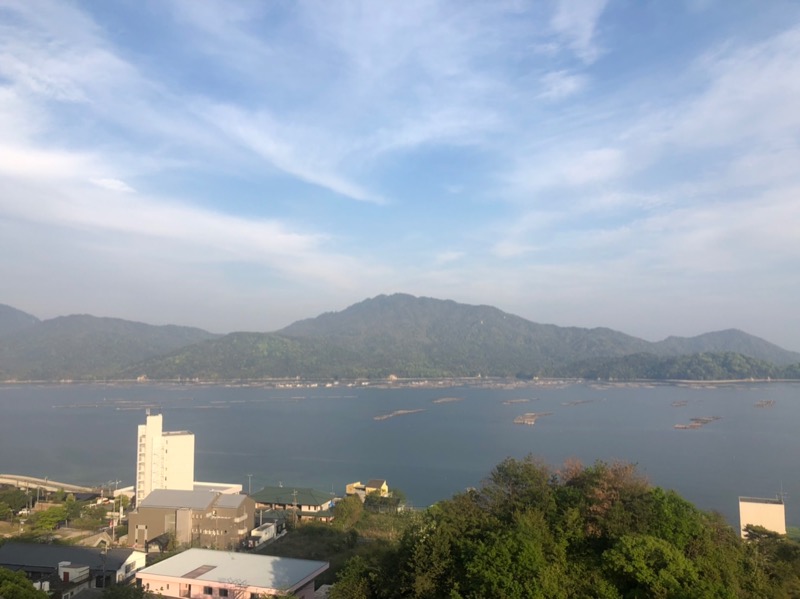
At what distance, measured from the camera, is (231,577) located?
462cm

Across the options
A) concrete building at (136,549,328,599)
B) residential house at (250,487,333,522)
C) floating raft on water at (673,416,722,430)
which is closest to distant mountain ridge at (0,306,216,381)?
floating raft on water at (673,416,722,430)

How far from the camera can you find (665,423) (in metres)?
20.9

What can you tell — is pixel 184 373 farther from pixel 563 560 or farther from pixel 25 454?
pixel 563 560

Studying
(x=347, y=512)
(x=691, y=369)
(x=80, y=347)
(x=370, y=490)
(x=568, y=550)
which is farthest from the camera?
(x=80, y=347)

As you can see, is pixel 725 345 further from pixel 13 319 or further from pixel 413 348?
pixel 13 319

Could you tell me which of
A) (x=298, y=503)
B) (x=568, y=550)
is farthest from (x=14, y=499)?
(x=568, y=550)

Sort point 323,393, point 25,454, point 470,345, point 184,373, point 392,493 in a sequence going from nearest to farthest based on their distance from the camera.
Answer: point 392,493
point 25,454
point 323,393
point 184,373
point 470,345

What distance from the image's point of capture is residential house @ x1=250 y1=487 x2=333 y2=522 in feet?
27.1

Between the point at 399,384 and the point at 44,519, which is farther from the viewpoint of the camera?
the point at 399,384

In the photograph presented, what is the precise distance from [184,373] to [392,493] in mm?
36360

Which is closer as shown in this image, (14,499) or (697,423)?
(14,499)

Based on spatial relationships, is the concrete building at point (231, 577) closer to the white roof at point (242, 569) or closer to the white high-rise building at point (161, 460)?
the white roof at point (242, 569)

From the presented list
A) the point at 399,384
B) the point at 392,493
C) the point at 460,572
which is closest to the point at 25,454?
the point at 392,493

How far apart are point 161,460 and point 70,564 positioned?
12.0ft
